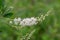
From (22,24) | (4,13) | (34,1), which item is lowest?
(22,24)

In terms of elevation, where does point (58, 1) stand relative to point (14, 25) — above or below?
above

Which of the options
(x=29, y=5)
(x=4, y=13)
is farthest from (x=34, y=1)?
(x=4, y=13)

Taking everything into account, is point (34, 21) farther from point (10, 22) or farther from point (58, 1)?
point (58, 1)

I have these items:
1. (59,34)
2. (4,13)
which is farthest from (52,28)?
(4,13)

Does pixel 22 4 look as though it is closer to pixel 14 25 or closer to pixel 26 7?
pixel 26 7

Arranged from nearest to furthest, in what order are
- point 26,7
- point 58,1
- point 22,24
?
point 22,24 < point 26,7 < point 58,1

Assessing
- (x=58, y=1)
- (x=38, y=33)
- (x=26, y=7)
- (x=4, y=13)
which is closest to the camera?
(x=4, y=13)

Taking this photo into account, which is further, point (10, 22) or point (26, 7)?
point (26, 7)

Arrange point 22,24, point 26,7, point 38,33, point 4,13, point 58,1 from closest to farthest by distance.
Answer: point 22,24, point 4,13, point 38,33, point 26,7, point 58,1

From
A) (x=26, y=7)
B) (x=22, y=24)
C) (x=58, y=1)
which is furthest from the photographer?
(x=58, y=1)
